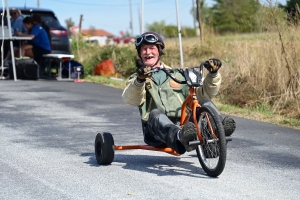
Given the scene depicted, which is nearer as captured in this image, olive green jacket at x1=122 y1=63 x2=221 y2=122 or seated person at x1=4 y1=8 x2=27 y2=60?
olive green jacket at x1=122 y1=63 x2=221 y2=122

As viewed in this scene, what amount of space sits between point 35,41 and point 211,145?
10650 mm

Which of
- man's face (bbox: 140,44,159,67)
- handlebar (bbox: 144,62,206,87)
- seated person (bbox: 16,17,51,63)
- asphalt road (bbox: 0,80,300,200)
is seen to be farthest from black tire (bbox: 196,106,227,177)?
seated person (bbox: 16,17,51,63)

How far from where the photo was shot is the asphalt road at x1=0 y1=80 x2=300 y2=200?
19.0 ft

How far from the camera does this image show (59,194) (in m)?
5.71

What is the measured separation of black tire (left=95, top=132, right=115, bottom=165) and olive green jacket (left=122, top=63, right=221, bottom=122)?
0.41 meters

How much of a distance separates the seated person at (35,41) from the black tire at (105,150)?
31.5 feet

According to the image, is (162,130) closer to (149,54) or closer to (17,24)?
(149,54)

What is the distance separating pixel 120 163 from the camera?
7.16 metres

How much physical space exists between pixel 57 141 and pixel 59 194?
2921 millimetres

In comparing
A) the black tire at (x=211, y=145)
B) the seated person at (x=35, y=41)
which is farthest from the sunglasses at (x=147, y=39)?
the seated person at (x=35, y=41)

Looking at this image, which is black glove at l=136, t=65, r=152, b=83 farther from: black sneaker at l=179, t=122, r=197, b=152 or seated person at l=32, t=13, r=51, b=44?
seated person at l=32, t=13, r=51, b=44

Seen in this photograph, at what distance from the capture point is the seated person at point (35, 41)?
53.8 feet

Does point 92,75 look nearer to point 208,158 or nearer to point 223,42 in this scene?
point 223,42

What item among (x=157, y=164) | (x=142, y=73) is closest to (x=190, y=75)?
(x=142, y=73)
